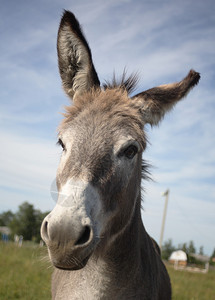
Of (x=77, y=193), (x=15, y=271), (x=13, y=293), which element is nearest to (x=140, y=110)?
(x=77, y=193)

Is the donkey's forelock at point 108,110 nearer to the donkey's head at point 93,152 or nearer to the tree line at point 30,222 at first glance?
the donkey's head at point 93,152

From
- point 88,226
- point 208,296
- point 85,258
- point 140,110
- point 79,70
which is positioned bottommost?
point 208,296

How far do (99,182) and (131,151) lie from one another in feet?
1.82

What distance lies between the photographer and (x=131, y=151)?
2.66 meters

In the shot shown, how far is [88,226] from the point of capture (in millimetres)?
1933

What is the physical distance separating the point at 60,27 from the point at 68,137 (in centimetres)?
141

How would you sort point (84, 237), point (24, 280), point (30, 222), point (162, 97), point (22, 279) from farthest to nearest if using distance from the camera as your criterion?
point (30, 222), point (22, 279), point (24, 280), point (162, 97), point (84, 237)

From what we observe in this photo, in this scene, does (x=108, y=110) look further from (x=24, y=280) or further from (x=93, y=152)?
(x=24, y=280)

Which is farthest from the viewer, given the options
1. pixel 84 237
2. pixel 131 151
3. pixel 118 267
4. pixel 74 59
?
pixel 74 59

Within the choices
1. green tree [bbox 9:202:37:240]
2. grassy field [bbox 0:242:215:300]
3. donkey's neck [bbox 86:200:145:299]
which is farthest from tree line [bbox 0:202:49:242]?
donkey's neck [bbox 86:200:145:299]

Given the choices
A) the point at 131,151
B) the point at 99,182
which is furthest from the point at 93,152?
the point at 131,151

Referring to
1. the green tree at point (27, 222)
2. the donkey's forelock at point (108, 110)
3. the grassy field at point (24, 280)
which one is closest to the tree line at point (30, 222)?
the green tree at point (27, 222)

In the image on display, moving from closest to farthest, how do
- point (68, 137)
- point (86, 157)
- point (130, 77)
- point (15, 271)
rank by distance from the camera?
1. point (86, 157)
2. point (68, 137)
3. point (130, 77)
4. point (15, 271)

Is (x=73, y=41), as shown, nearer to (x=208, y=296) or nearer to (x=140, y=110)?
(x=140, y=110)
